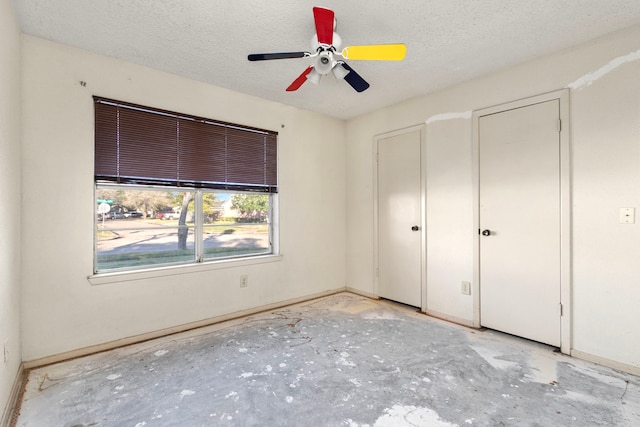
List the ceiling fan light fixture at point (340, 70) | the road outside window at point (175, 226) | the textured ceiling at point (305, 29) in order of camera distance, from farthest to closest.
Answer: the road outside window at point (175, 226), the ceiling fan light fixture at point (340, 70), the textured ceiling at point (305, 29)

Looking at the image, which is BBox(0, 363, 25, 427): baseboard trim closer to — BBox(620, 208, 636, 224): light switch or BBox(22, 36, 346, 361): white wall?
BBox(22, 36, 346, 361): white wall

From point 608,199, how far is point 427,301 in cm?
183

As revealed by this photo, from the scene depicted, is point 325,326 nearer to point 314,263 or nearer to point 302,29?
point 314,263

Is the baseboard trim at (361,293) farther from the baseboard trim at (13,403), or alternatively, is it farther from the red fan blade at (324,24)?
the baseboard trim at (13,403)

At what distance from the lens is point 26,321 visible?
2182mm

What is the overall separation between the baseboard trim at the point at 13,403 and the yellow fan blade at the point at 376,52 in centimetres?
277

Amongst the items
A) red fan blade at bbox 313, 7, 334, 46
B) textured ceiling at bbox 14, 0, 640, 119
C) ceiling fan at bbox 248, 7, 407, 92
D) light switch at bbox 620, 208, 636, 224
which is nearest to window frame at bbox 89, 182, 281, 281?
textured ceiling at bbox 14, 0, 640, 119

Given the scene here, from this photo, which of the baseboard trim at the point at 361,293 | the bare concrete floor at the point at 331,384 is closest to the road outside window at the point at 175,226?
the bare concrete floor at the point at 331,384

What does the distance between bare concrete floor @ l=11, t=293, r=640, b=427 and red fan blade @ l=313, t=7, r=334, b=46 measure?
2.18m

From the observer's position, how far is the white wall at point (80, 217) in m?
A: 2.21

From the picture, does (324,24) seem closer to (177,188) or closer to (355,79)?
(355,79)

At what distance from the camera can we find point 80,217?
2.41 metres

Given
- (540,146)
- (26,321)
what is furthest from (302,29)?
(26,321)

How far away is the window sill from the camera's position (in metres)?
2.49
